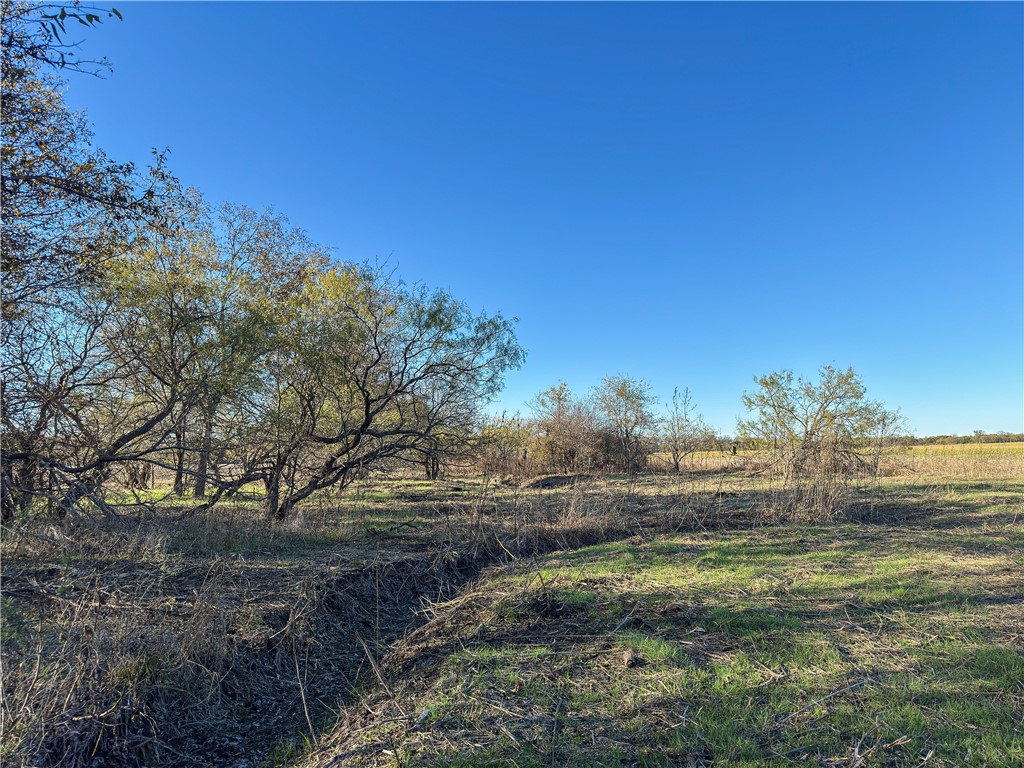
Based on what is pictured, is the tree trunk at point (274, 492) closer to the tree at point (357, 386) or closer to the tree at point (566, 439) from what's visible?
the tree at point (357, 386)

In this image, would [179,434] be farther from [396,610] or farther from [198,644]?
[198,644]

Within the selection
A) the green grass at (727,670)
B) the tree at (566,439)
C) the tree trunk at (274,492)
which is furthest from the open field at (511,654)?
the tree at (566,439)

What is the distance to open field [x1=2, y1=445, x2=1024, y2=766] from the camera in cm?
305

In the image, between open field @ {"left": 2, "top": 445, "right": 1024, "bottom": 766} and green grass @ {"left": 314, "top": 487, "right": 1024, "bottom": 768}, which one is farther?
open field @ {"left": 2, "top": 445, "right": 1024, "bottom": 766}

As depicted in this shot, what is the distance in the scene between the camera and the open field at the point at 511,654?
305 cm

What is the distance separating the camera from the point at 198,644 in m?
4.23

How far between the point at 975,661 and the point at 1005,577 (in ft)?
10.8

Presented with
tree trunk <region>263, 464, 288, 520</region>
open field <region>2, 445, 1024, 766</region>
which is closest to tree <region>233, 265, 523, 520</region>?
tree trunk <region>263, 464, 288, 520</region>

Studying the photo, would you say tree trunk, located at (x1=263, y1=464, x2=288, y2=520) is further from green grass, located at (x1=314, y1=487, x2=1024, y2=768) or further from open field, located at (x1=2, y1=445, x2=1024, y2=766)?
green grass, located at (x1=314, y1=487, x2=1024, y2=768)

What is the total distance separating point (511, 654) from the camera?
435cm

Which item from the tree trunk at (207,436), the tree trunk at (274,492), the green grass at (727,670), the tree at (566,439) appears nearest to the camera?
the green grass at (727,670)

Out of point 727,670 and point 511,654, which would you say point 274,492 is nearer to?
point 511,654

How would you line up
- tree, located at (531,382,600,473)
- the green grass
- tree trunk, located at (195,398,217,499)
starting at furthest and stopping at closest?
tree, located at (531,382,600,473)
tree trunk, located at (195,398,217,499)
the green grass

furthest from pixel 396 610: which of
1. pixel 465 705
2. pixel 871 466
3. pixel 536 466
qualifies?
pixel 536 466
